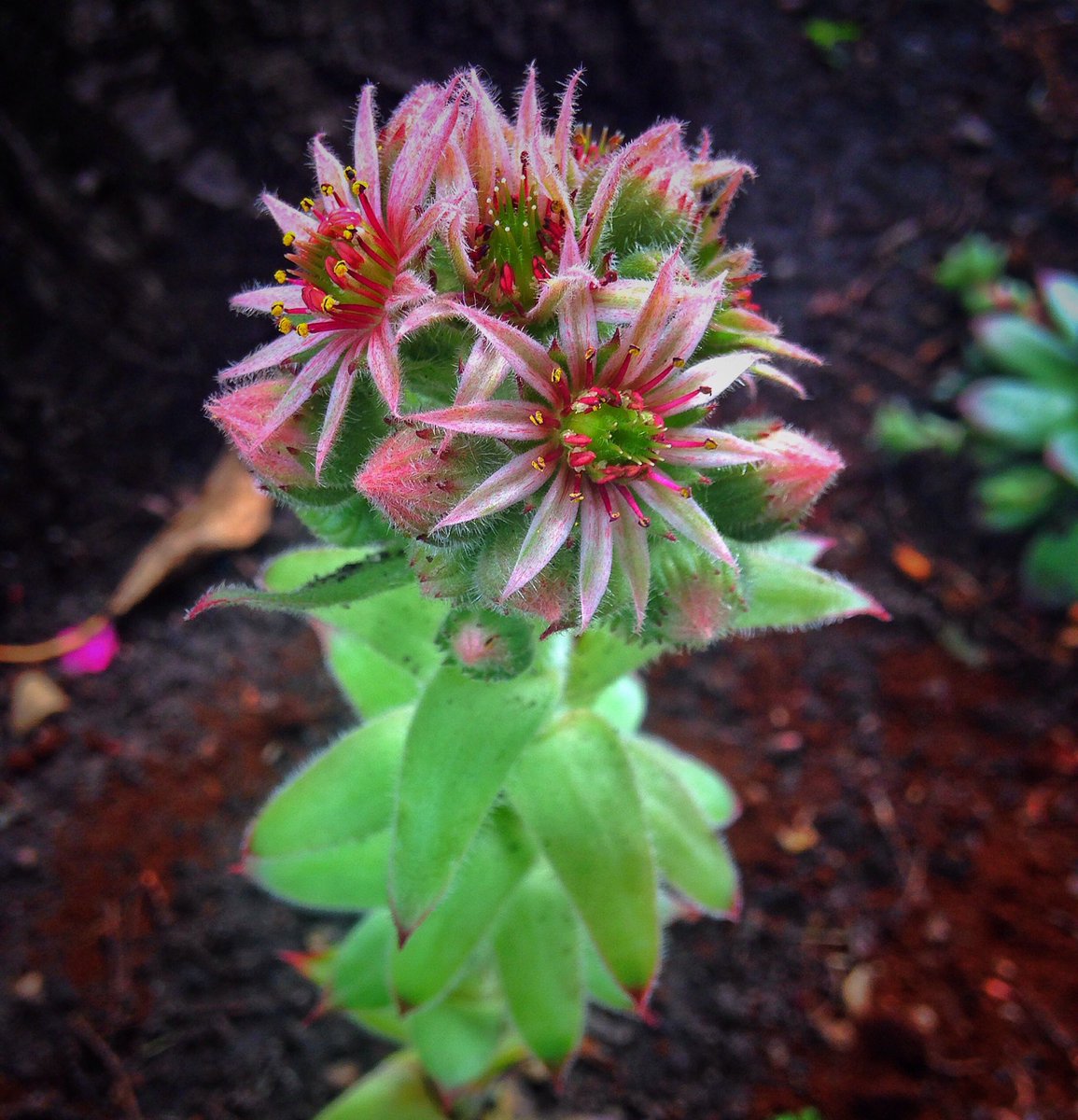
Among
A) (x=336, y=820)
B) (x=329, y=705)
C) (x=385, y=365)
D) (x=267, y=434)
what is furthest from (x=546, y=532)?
(x=329, y=705)

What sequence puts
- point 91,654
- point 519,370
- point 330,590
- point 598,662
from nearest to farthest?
point 519,370, point 330,590, point 598,662, point 91,654

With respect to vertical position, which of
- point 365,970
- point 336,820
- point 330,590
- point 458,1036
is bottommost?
point 458,1036

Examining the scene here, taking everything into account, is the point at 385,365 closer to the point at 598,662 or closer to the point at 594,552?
the point at 594,552

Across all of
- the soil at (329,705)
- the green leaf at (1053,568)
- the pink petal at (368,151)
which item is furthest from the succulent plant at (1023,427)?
the pink petal at (368,151)

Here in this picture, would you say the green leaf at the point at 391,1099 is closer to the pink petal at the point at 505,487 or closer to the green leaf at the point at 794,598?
the green leaf at the point at 794,598

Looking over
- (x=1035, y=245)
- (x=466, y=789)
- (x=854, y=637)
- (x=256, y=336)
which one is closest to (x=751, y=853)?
(x=854, y=637)

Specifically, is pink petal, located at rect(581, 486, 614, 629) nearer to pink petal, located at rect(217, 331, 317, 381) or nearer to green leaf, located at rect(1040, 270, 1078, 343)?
pink petal, located at rect(217, 331, 317, 381)

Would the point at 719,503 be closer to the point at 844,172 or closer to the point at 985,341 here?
the point at 985,341
